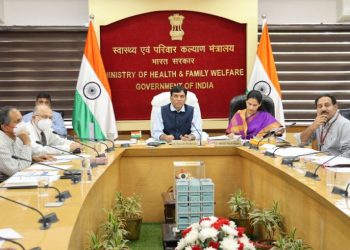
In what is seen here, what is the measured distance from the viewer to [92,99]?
19.1ft

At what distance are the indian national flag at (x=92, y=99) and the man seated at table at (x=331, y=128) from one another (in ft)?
7.91

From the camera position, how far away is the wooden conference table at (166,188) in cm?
186

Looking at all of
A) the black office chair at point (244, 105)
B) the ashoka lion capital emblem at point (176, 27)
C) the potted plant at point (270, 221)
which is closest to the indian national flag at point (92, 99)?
the ashoka lion capital emblem at point (176, 27)

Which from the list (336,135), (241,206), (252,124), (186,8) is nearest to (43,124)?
(241,206)

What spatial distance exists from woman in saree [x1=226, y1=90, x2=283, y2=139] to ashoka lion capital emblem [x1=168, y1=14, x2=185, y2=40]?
1552 millimetres

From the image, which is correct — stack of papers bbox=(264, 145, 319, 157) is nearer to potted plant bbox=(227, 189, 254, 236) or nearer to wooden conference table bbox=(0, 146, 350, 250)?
wooden conference table bbox=(0, 146, 350, 250)

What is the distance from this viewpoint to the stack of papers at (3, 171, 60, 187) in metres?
2.48

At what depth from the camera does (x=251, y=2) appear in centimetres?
589

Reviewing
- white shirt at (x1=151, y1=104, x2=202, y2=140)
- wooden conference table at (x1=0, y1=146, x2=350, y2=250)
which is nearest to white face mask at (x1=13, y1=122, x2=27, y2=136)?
wooden conference table at (x1=0, y1=146, x2=350, y2=250)

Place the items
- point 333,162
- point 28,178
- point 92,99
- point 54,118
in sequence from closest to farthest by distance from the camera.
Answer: point 28,178, point 333,162, point 54,118, point 92,99

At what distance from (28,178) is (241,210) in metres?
1.79

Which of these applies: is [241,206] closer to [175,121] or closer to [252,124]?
[252,124]

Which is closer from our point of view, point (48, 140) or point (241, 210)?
point (241, 210)

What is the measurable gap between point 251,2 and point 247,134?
1.86 metres
